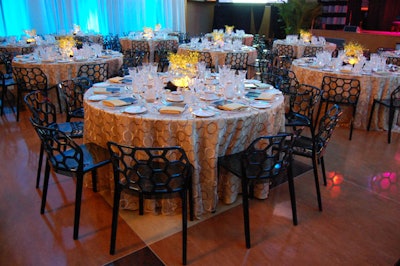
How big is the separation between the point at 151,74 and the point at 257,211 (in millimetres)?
1662

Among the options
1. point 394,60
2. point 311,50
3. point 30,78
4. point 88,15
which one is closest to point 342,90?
point 394,60

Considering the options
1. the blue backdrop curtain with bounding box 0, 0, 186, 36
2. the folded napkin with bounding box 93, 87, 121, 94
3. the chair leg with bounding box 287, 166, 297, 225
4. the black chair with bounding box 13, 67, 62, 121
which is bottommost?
the chair leg with bounding box 287, 166, 297, 225

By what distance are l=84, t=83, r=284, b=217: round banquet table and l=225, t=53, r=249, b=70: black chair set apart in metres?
3.40

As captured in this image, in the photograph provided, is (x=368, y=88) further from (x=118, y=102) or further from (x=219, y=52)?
(x=118, y=102)

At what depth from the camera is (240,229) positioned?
7.94 ft

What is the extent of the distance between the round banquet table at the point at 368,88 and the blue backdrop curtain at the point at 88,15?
20.4ft

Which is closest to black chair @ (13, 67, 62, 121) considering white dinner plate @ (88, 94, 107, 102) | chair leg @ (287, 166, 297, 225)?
white dinner plate @ (88, 94, 107, 102)

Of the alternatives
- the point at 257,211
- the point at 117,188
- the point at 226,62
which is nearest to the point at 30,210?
the point at 117,188

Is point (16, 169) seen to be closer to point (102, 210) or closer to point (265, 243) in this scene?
point (102, 210)

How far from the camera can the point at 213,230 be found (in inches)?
94.5

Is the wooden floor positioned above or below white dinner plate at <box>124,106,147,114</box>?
below

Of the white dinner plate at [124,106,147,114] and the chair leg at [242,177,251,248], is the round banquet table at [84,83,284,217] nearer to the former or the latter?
the white dinner plate at [124,106,147,114]

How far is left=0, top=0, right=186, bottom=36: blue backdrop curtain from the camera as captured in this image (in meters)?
7.80

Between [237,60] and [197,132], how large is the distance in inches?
158
